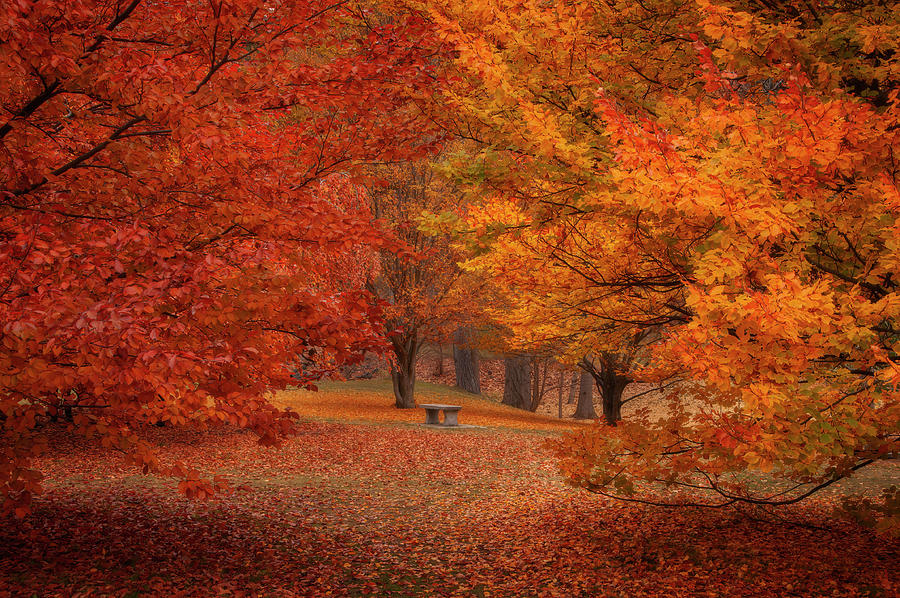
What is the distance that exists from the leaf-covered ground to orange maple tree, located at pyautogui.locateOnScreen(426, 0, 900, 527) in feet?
2.86

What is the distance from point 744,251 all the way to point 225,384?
3.06 metres

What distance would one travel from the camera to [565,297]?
22.6ft

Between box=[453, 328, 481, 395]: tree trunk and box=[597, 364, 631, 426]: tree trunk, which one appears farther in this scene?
box=[453, 328, 481, 395]: tree trunk

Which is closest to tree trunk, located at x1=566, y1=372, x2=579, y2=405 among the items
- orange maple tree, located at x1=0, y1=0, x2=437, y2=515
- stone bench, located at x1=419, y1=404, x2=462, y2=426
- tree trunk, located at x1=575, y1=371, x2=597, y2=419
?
tree trunk, located at x1=575, y1=371, x2=597, y2=419

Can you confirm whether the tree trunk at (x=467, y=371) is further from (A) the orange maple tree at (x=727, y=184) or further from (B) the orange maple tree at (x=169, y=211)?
(B) the orange maple tree at (x=169, y=211)

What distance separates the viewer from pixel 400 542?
6.94 m

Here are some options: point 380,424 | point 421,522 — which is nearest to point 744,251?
point 421,522

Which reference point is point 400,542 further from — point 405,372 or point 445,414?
point 405,372

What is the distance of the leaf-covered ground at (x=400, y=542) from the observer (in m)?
5.39

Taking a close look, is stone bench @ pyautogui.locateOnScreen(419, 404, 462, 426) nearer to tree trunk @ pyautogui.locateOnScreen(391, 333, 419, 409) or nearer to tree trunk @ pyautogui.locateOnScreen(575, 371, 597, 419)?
tree trunk @ pyautogui.locateOnScreen(391, 333, 419, 409)

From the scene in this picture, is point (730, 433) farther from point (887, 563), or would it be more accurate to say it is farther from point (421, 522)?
point (421, 522)

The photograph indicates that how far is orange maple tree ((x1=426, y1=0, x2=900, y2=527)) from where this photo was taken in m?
3.47

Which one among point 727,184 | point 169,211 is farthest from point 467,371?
point 727,184

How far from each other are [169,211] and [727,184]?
12.8 ft
